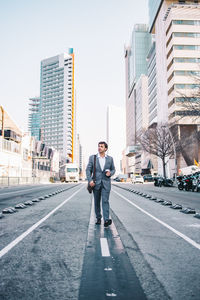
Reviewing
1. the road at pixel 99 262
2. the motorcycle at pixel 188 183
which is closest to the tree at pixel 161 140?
the motorcycle at pixel 188 183

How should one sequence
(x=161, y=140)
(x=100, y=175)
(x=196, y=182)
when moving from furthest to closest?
1. (x=161, y=140)
2. (x=196, y=182)
3. (x=100, y=175)

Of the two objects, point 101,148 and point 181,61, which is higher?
point 181,61

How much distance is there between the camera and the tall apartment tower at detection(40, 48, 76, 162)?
18350cm

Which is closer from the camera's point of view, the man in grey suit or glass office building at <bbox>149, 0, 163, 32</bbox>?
the man in grey suit

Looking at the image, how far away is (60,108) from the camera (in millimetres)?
190000

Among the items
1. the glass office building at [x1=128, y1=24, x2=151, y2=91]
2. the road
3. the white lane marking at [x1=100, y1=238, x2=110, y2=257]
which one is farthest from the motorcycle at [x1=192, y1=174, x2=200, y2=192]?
the glass office building at [x1=128, y1=24, x2=151, y2=91]

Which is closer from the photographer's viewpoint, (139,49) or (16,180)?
(16,180)

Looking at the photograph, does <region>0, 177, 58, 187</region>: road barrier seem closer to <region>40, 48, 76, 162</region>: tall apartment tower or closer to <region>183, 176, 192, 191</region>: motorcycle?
<region>183, 176, 192, 191</region>: motorcycle

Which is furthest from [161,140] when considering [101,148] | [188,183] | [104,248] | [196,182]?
[104,248]

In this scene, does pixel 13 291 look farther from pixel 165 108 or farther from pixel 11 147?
pixel 165 108

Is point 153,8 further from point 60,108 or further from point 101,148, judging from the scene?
point 60,108

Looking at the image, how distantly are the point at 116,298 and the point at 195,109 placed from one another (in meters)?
24.2

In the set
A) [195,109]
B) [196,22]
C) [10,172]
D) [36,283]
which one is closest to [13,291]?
[36,283]

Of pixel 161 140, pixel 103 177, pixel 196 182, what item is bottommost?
pixel 196 182
